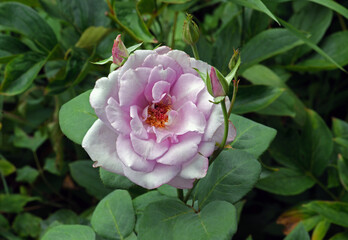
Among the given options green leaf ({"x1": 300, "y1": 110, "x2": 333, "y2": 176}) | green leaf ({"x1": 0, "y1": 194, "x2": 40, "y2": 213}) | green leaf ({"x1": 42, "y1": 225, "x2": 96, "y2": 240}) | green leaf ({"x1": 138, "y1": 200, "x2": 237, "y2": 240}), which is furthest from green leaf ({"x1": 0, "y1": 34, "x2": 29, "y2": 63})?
green leaf ({"x1": 300, "y1": 110, "x2": 333, "y2": 176})

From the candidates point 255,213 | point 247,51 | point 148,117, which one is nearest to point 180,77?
point 148,117

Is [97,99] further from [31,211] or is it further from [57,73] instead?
[31,211]

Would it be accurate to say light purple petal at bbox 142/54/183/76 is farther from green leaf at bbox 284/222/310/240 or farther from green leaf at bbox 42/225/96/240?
green leaf at bbox 284/222/310/240

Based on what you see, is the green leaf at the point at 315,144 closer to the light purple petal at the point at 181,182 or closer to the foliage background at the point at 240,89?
the foliage background at the point at 240,89

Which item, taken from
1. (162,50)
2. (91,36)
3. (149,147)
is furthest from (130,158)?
(91,36)

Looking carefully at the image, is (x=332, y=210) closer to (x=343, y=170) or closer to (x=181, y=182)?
(x=343, y=170)
